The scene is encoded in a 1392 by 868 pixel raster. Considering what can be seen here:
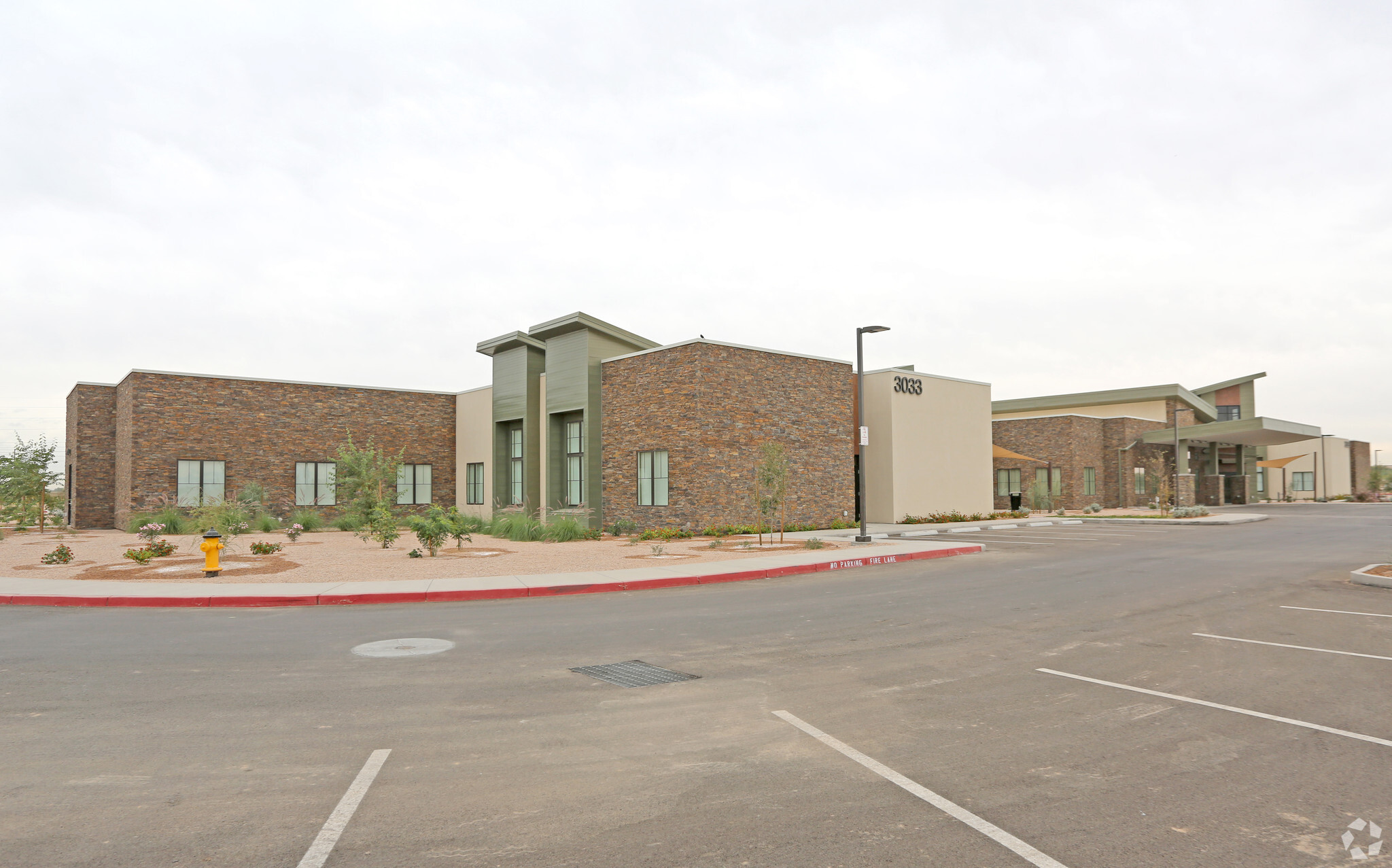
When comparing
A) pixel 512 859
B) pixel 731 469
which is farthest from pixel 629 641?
pixel 731 469

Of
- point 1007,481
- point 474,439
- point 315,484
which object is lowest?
point 1007,481

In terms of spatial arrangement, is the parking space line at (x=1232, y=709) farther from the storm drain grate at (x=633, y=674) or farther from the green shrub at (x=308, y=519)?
the green shrub at (x=308, y=519)

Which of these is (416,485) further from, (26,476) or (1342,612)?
(1342,612)

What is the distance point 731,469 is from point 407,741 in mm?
20070

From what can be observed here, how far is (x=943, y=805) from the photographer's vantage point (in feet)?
13.8

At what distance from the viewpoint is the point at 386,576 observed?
46.9 feet

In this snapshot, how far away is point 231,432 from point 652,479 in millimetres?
17768

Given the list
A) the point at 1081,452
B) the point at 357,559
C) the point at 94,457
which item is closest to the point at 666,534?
the point at 357,559

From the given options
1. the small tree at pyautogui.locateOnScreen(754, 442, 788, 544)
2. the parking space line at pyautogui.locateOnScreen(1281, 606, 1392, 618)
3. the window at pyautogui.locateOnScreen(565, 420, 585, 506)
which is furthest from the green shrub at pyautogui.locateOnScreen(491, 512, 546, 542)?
the parking space line at pyautogui.locateOnScreen(1281, 606, 1392, 618)

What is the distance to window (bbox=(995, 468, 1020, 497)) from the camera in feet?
145

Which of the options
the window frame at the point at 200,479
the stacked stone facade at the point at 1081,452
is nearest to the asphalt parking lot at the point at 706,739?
the window frame at the point at 200,479

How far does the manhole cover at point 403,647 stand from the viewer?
→ 8156 mm

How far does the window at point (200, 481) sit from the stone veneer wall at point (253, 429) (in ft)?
0.80

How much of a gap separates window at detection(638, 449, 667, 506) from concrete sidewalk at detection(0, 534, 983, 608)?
378 inches
